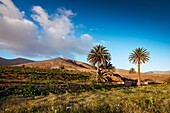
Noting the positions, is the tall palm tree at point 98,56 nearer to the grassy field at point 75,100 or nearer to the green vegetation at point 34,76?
the green vegetation at point 34,76

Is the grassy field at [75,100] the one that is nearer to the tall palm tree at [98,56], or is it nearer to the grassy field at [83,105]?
the grassy field at [83,105]

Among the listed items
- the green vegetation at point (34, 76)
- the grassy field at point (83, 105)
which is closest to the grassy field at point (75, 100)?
the grassy field at point (83, 105)

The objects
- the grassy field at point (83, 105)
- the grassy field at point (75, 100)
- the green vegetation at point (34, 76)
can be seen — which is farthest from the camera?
the green vegetation at point (34, 76)

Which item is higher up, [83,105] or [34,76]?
[83,105]

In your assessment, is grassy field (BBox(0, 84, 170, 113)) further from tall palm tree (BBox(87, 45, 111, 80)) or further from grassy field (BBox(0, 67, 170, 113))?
tall palm tree (BBox(87, 45, 111, 80))

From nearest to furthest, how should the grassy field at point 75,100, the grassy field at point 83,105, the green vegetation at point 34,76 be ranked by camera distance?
the grassy field at point 83,105 < the grassy field at point 75,100 < the green vegetation at point 34,76

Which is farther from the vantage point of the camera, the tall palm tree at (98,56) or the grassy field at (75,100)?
the tall palm tree at (98,56)

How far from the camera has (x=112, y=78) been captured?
2983 centimetres

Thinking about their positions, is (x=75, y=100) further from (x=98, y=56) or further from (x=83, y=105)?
(x=98, y=56)

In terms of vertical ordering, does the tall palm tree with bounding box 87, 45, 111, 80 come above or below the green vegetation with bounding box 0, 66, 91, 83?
above

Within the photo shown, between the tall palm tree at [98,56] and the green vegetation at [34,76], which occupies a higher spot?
the tall palm tree at [98,56]

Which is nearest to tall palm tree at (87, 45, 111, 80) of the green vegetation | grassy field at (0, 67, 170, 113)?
the green vegetation

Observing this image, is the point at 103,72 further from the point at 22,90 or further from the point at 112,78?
the point at 22,90

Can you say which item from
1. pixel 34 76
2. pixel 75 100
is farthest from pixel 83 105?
pixel 34 76
